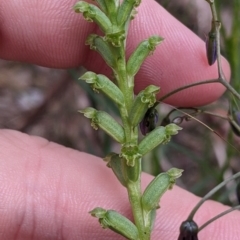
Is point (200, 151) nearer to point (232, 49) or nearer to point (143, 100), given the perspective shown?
point (232, 49)

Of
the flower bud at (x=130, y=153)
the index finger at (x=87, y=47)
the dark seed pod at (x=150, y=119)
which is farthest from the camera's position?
the index finger at (x=87, y=47)

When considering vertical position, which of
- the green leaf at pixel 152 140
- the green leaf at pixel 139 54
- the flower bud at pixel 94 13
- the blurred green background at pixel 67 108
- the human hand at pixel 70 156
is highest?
the flower bud at pixel 94 13

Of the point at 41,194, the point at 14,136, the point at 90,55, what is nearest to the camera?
the point at 41,194

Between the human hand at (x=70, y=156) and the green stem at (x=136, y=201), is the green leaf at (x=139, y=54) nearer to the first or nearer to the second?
the green stem at (x=136, y=201)

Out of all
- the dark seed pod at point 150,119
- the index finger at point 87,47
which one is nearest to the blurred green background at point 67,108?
the index finger at point 87,47

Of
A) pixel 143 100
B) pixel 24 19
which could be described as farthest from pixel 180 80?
pixel 143 100

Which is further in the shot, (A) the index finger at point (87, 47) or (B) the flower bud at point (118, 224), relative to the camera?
(A) the index finger at point (87, 47)
